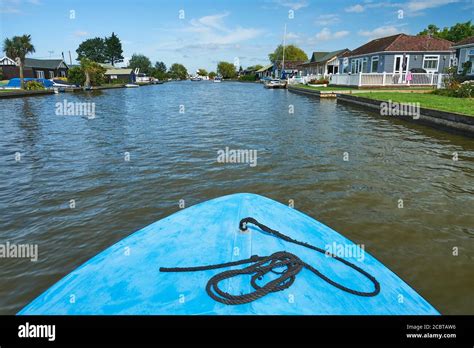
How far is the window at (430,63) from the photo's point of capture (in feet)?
107

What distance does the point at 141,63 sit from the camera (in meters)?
141

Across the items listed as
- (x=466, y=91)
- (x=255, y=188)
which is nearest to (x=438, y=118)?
(x=466, y=91)

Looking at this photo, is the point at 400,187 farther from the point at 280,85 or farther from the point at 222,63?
the point at 222,63

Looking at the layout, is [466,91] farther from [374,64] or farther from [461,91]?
[374,64]

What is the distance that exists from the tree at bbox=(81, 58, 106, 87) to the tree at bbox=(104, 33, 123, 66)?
3269 inches

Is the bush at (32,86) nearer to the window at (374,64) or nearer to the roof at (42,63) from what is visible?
the roof at (42,63)

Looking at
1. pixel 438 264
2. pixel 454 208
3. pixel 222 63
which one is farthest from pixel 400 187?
pixel 222 63

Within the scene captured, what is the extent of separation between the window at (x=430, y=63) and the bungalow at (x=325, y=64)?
708 inches

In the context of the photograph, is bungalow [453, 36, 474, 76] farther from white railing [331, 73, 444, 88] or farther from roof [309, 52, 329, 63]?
roof [309, 52, 329, 63]

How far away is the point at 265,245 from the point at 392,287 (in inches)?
50.6

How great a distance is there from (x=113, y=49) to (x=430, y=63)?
133m

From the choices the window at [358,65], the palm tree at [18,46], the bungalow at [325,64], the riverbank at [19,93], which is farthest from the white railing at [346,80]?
the palm tree at [18,46]

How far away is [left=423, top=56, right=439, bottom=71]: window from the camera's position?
32.7 metres

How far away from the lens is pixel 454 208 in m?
6.68
